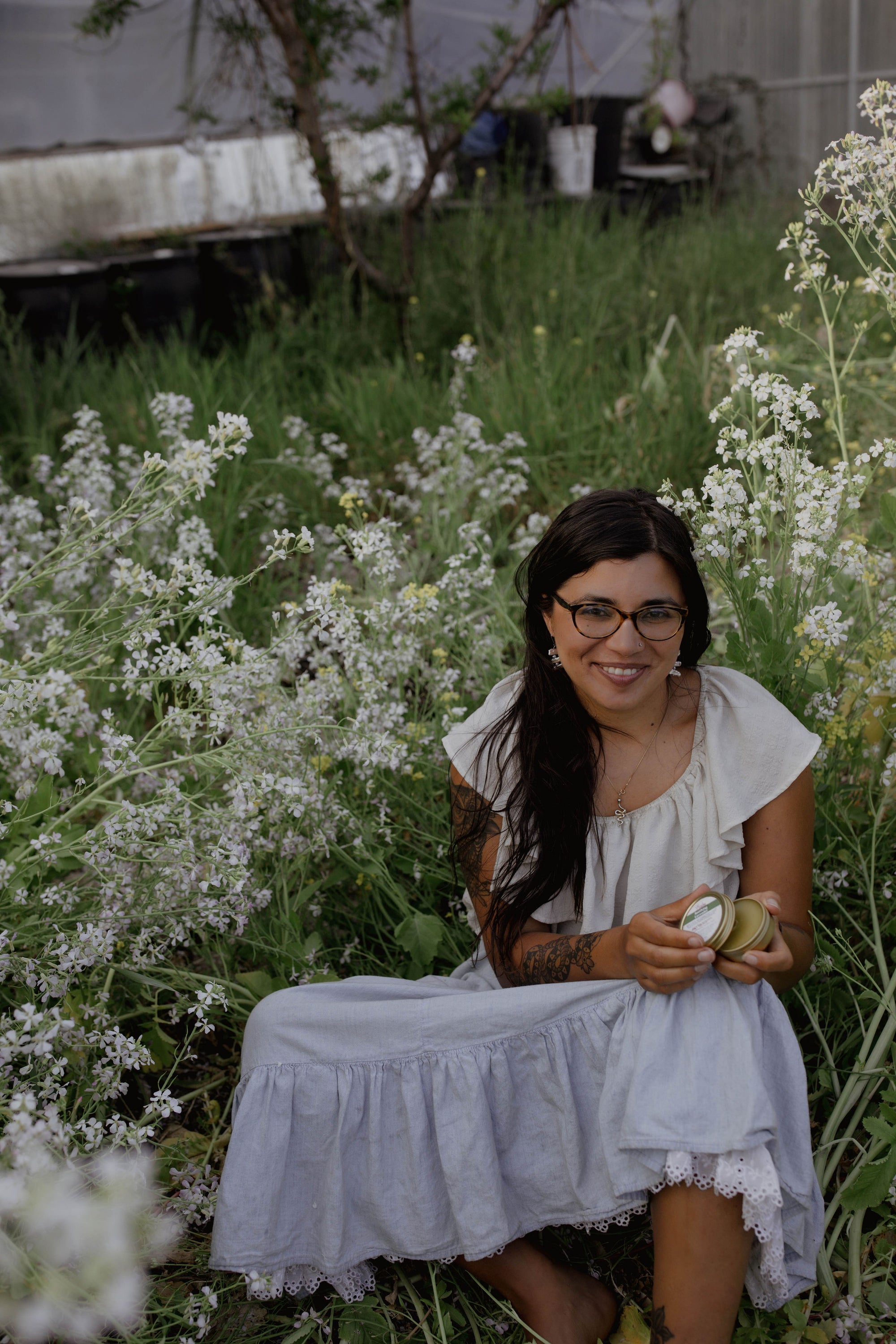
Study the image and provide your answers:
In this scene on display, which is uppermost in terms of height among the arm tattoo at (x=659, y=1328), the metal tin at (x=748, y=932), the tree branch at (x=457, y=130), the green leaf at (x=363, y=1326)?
the tree branch at (x=457, y=130)

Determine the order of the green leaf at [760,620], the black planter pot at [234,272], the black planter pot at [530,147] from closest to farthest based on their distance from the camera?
the green leaf at [760,620] → the black planter pot at [234,272] → the black planter pot at [530,147]

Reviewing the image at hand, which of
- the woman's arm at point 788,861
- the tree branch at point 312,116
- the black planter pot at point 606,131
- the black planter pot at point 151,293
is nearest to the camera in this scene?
the woman's arm at point 788,861

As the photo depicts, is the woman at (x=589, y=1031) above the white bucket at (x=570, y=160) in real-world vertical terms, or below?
below

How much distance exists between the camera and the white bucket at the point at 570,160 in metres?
6.93

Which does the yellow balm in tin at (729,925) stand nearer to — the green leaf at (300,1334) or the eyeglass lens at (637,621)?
the eyeglass lens at (637,621)

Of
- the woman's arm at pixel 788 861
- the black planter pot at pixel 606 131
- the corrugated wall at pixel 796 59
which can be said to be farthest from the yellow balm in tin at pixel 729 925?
the corrugated wall at pixel 796 59

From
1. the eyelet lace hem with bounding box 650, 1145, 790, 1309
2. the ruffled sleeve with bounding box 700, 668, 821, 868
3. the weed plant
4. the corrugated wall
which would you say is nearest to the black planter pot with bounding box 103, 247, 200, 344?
the weed plant

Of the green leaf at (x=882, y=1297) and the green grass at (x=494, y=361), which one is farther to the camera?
the green grass at (x=494, y=361)

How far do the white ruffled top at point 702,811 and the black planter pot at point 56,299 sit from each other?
3914mm

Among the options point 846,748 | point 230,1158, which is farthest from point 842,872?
point 230,1158

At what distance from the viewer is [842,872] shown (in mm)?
1995

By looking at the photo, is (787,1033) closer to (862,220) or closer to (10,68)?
(862,220)

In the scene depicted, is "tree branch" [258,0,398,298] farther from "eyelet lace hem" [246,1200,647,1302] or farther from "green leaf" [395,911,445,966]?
"eyelet lace hem" [246,1200,647,1302]

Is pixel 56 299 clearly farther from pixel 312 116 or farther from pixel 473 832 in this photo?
pixel 473 832
